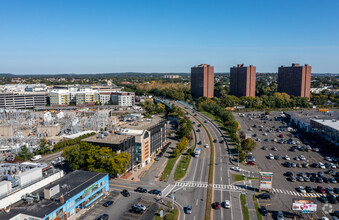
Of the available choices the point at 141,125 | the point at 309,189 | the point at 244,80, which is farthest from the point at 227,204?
the point at 244,80

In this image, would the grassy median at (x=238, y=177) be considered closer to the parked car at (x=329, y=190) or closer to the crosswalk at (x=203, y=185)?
the crosswalk at (x=203, y=185)

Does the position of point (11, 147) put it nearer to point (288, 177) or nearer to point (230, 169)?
point (230, 169)

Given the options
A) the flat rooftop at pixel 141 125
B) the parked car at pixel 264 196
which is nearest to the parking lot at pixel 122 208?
the parked car at pixel 264 196

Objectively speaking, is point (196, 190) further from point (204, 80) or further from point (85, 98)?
point (204, 80)

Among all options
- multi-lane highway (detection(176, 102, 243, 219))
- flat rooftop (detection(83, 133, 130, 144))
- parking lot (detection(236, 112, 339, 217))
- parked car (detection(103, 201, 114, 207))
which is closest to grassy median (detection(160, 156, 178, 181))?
multi-lane highway (detection(176, 102, 243, 219))

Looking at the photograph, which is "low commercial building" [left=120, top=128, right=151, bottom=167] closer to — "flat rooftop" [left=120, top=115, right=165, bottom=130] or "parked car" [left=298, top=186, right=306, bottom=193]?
"flat rooftop" [left=120, top=115, right=165, bottom=130]

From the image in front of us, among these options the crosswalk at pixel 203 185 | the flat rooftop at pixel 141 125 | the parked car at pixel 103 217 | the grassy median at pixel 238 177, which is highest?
Answer: the flat rooftop at pixel 141 125
